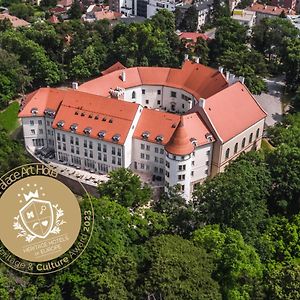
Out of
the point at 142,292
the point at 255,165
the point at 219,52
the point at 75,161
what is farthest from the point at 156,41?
the point at 142,292

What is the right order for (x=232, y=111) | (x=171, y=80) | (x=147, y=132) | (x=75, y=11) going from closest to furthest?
(x=147, y=132), (x=232, y=111), (x=171, y=80), (x=75, y=11)

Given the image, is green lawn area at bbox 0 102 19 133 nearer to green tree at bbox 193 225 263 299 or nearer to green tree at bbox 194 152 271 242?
green tree at bbox 194 152 271 242

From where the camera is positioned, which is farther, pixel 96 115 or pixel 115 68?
pixel 115 68

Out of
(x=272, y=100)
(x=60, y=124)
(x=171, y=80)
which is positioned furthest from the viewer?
(x=272, y=100)

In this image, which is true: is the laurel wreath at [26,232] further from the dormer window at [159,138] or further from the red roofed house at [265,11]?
the red roofed house at [265,11]

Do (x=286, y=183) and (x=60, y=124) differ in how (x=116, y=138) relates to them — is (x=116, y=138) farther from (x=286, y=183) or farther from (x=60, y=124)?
(x=286, y=183)

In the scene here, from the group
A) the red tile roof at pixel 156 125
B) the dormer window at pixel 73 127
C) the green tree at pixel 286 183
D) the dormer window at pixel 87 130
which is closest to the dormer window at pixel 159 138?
the red tile roof at pixel 156 125

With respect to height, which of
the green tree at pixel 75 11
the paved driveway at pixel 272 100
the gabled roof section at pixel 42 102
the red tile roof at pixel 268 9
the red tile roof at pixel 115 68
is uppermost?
the gabled roof section at pixel 42 102

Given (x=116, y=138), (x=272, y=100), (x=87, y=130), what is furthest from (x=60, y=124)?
(x=272, y=100)
